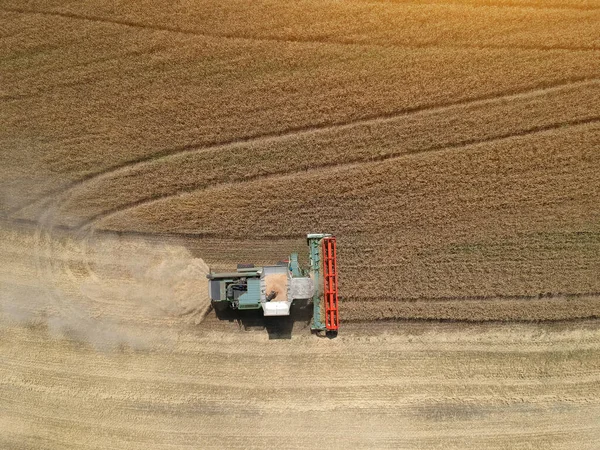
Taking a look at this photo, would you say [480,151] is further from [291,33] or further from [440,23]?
[291,33]

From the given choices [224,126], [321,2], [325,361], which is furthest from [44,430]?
[321,2]

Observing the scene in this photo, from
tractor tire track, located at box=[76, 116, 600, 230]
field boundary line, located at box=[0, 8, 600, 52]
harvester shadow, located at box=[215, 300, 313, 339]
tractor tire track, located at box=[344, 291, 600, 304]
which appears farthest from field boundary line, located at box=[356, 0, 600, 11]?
harvester shadow, located at box=[215, 300, 313, 339]

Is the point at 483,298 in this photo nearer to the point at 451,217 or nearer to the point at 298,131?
the point at 451,217

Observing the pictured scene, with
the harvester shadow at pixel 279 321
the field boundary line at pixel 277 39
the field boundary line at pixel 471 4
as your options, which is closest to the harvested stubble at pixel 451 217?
the harvester shadow at pixel 279 321

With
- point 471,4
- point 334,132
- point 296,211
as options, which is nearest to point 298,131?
point 334,132

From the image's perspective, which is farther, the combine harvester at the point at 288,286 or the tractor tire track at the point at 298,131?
the tractor tire track at the point at 298,131

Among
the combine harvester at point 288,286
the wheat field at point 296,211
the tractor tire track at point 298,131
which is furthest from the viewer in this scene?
the tractor tire track at point 298,131

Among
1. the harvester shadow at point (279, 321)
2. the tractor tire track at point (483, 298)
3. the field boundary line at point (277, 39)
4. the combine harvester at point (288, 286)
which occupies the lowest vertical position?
the harvester shadow at point (279, 321)

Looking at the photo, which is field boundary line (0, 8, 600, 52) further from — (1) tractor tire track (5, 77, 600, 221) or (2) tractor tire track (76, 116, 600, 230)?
(2) tractor tire track (76, 116, 600, 230)

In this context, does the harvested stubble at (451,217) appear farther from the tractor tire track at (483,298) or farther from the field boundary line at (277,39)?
the field boundary line at (277,39)
